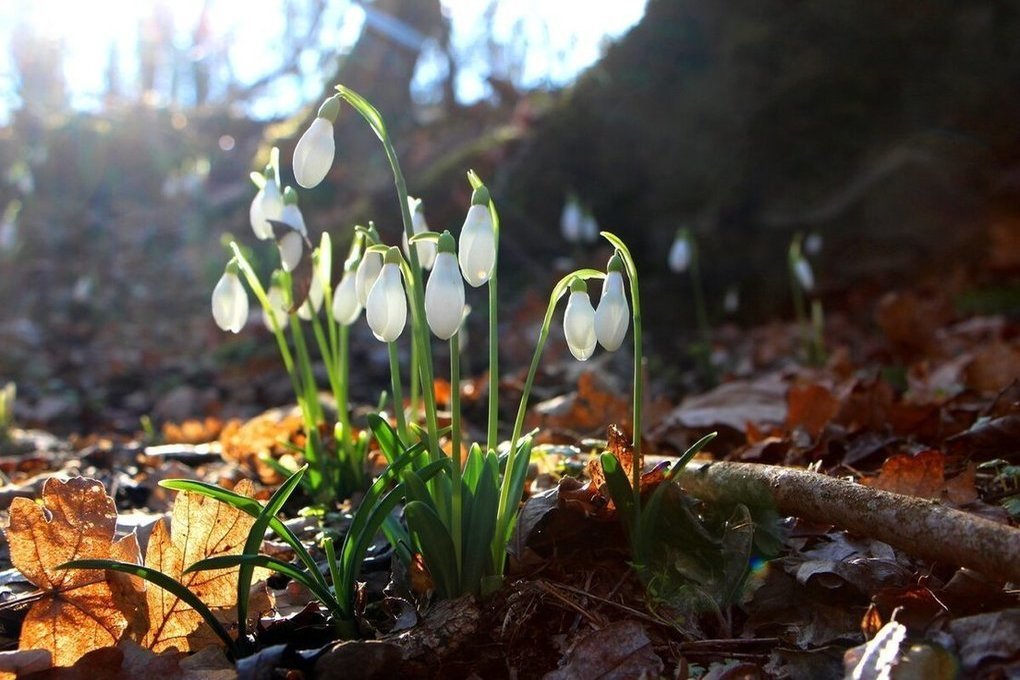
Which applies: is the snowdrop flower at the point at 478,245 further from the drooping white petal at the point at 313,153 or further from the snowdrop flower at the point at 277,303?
the snowdrop flower at the point at 277,303

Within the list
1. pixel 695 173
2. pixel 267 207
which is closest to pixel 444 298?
pixel 267 207

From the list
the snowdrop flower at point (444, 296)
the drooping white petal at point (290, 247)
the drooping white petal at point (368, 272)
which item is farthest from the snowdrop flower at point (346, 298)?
the snowdrop flower at point (444, 296)

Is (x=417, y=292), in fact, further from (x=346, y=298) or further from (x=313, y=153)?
(x=346, y=298)

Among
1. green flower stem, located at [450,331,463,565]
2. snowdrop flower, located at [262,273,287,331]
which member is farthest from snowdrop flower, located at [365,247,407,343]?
snowdrop flower, located at [262,273,287,331]

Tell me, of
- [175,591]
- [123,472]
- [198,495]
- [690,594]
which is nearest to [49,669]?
[175,591]

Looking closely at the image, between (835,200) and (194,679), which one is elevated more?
(835,200)

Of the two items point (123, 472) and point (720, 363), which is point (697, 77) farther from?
point (123, 472)

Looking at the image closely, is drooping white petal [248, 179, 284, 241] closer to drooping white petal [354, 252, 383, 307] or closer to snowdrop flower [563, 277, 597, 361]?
drooping white petal [354, 252, 383, 307]

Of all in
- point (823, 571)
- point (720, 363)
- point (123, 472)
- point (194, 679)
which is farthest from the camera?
point (720, 363)
